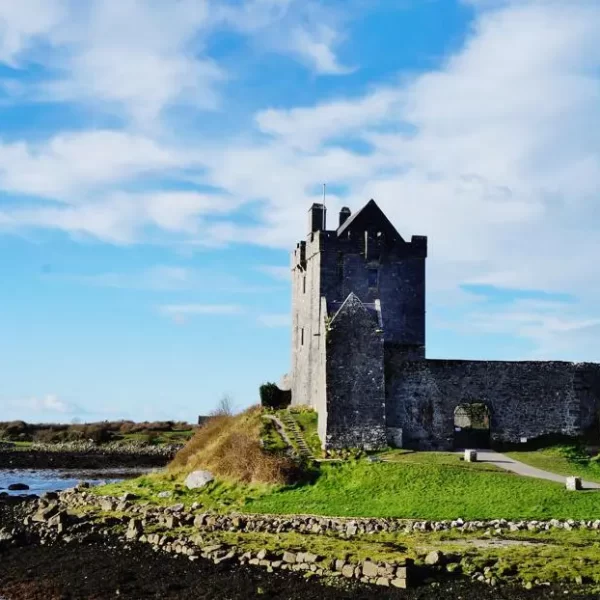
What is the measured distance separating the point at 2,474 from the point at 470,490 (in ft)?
120

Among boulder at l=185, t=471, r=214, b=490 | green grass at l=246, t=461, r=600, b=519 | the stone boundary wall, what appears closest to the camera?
the stone boundary wall

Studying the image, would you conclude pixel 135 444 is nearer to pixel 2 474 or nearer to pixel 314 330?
pixel 2 474

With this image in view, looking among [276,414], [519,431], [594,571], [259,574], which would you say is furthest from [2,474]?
[594,571]

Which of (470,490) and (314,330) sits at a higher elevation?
(314,330)

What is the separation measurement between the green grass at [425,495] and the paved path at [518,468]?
127 cm

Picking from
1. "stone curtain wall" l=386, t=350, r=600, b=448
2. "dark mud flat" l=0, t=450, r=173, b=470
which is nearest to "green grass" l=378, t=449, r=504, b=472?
"stone curtain wall" l=386, t=350, r=600, b=448

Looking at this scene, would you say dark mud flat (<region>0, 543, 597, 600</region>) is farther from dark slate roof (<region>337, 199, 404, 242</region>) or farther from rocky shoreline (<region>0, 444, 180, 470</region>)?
rocky shoreline (<region>0, 444, 180, 470</region>)

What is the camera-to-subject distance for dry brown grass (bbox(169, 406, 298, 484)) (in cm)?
3272

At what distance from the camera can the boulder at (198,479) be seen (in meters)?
34.4

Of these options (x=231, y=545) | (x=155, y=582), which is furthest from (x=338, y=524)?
(x=155, y=582)

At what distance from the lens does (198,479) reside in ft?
114

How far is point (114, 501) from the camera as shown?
33.5 metres

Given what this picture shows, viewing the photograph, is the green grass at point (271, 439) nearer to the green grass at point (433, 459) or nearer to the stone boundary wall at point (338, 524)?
the green grass at point (433, 459)

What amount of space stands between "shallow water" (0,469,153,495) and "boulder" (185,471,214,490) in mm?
14010
